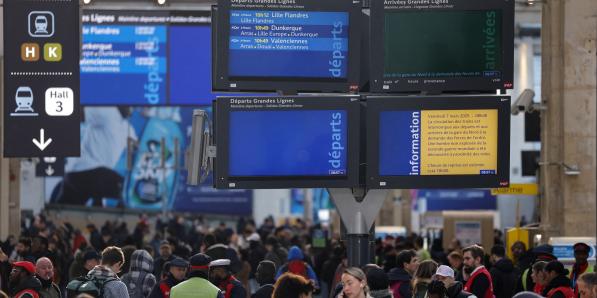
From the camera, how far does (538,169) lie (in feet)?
75.9

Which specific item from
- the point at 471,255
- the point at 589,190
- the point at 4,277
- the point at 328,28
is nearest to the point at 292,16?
the point at 328,28

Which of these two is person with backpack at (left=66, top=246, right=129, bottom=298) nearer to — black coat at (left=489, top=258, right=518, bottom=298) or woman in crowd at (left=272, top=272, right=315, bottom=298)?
woman in crowd at (left=272, top=272, right=315, bottom=298)

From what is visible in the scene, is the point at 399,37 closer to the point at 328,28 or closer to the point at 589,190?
the point at 328,28

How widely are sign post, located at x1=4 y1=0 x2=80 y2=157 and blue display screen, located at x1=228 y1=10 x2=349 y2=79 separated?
3.42 metres

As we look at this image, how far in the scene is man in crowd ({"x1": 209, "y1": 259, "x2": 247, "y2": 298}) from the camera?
38.6 ft

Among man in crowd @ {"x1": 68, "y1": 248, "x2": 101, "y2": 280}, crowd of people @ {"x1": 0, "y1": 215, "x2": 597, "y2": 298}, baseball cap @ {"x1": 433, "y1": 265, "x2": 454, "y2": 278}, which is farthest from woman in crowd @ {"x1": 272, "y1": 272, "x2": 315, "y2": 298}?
man in crowd @ {"x1": 68, "y1": 248, "x2": 101, "y2": 280}

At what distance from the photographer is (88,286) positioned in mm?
10305

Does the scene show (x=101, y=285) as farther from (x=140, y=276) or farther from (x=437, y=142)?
(x=437, y=142)

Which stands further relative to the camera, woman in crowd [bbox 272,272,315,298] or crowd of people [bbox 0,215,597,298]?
crowd of people [bbox 0,215,597,298]

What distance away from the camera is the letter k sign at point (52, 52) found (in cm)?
1426

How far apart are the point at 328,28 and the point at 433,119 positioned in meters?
1.14

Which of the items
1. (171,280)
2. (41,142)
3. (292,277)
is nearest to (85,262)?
(41,142)

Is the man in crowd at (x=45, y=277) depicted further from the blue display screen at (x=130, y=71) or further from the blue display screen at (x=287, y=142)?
the blue display screen at (x=130, y=71)

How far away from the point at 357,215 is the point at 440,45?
1.62 meters
